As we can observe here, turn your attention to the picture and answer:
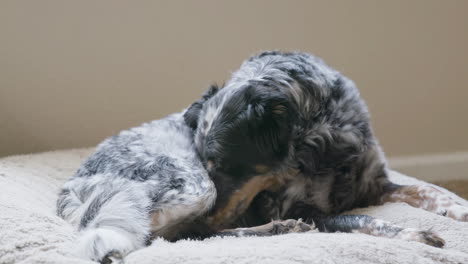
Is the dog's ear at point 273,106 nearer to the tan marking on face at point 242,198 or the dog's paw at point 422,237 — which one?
the tan marking on face at point 242,198

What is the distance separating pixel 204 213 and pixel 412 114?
210 centimetres

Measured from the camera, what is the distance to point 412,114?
363cm

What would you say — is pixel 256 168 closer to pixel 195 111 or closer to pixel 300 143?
pixel 300 143

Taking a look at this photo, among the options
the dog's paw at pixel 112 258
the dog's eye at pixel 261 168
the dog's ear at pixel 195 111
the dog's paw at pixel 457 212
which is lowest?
the dog's paw at pixel 457 212

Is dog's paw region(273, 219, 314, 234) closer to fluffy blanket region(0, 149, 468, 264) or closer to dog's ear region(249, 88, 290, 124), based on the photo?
fluffy blanket region(0, 149, 468, 264)

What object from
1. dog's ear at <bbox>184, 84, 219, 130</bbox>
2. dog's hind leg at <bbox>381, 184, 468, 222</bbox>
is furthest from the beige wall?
dog's hind leg at <bbox>381, 184, 468, 222</bbox>

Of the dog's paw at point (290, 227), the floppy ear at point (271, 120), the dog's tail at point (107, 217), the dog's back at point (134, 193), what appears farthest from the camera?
the floppy ear at point (271, 120)

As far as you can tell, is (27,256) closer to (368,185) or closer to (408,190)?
(368,185)

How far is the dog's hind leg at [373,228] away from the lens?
171 centimetres

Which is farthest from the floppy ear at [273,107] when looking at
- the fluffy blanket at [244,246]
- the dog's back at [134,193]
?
the fluffy blanket at [244,246]

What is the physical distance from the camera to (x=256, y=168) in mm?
1977

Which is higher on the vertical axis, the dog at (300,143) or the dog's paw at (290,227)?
the dog at (300,143)

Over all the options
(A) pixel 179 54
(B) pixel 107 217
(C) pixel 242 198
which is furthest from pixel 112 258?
(A) pixel 179 54

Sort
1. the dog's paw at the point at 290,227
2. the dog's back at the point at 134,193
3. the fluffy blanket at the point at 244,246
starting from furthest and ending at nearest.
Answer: the dog's paw at the point at 290,227 < the dog's back at the point at 134,193 < the fluffy blanket at the point at 244,246
